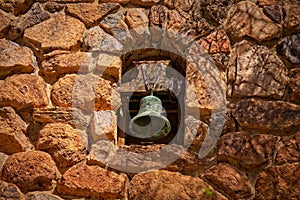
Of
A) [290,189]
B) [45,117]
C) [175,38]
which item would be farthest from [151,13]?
[290,189]

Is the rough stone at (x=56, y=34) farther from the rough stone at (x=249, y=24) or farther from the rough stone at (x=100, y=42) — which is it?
the rough stone at (x=249, y=24)

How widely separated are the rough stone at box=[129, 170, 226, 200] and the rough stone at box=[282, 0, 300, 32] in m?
1.03

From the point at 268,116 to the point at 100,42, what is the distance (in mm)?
994

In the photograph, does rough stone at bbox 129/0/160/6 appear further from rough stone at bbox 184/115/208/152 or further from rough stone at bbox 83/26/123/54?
rough stone at bbox 184/115/208/152

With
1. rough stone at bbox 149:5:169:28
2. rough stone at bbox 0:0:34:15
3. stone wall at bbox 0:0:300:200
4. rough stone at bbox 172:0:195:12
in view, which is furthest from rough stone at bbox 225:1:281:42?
rough stone at bbox 0:0:34:15

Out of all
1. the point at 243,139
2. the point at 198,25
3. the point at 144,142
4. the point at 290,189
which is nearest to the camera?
the point at 290,189

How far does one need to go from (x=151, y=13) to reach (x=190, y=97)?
60 cm

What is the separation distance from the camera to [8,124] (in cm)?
263

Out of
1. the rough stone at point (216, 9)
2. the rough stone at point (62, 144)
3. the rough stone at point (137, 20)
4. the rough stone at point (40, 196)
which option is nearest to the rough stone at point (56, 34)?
the rough stone at point (137, 20)

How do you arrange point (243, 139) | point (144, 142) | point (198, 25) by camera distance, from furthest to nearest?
point (198, 25)
point (144, 142)
point (243, 139)

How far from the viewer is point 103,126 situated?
2.61m

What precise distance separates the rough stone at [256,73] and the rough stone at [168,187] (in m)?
0.53

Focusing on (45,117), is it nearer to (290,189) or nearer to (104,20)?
(104,20)

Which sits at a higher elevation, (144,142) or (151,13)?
(151,13)
